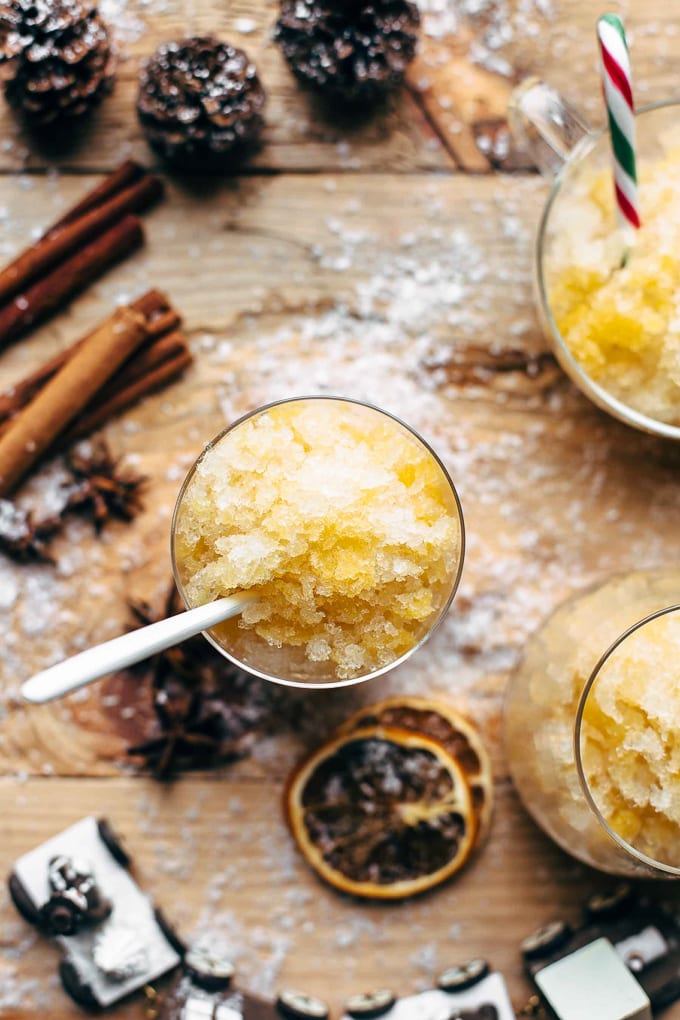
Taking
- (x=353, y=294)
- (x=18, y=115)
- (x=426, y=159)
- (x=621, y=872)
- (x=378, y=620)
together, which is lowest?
(x=621, y=872)

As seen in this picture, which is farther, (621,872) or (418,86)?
(418,86)

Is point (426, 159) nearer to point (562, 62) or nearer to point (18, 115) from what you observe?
point (562, 62)

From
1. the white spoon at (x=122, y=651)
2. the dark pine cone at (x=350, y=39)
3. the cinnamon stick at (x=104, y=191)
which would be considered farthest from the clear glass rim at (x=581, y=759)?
the cinnamon stick at (x=104, y=191)

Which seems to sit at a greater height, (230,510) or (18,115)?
(18,115)

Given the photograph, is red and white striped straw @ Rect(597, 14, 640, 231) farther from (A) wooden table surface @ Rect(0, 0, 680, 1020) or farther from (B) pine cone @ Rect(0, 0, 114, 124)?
(B) pine cone @ Rect(0, 0, 114, 124)

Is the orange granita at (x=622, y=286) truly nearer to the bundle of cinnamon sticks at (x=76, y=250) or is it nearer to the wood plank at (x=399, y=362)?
the wood plank at (x=399, y=362)

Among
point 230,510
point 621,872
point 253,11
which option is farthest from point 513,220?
point 621,872

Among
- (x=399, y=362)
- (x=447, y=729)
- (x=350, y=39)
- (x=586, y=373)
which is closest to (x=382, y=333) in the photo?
(x=399, y=362)
